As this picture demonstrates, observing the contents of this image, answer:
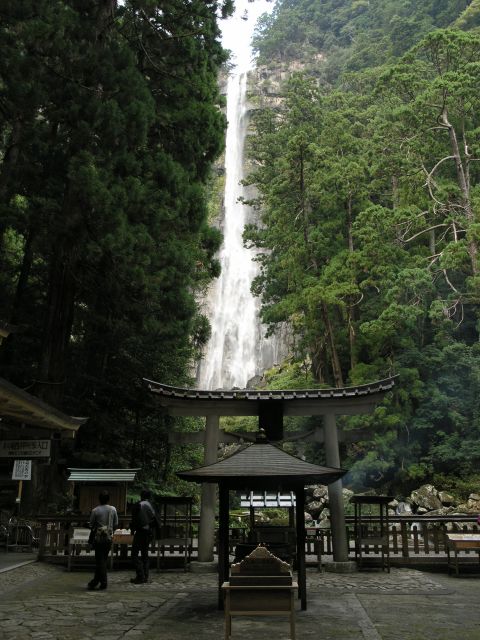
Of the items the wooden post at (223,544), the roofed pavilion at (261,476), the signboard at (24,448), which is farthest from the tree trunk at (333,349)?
the wooden post at (223,544)

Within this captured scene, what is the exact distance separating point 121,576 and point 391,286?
14.2 m

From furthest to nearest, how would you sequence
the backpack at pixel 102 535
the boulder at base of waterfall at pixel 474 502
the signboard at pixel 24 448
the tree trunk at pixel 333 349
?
the tree trunk at pixel 333 349, the boulder at base of waterfall at pixel 474 502, the signboard at pixel 24 448, the backpack at pixel 102 535

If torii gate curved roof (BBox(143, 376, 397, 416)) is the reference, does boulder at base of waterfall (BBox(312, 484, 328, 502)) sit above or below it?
below

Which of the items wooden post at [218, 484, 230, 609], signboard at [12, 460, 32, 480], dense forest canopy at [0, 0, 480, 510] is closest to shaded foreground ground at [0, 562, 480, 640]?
wooden post at [218, 484, 230, 609]

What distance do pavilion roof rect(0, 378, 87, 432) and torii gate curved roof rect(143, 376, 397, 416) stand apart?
1781 millimetres

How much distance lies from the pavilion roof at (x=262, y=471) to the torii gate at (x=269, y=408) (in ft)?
12.2

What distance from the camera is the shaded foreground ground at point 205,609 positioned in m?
5.51

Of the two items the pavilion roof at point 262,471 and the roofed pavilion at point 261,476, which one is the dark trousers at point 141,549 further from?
the pavilion roof at point 262,471

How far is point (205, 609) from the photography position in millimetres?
6863

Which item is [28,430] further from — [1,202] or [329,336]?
[329,336]

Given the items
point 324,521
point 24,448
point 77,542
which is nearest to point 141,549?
point 77,542

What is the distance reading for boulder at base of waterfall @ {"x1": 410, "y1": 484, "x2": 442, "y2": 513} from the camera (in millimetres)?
18453

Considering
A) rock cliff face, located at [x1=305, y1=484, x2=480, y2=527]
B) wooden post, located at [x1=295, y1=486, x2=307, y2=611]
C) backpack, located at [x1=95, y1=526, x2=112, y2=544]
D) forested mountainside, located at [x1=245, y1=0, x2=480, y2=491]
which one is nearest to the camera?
wooden post, located at [x1=295, y1=486, x2=307, y2=611]

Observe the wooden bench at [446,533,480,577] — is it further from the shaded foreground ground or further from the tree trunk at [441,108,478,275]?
the tree trunk at [441,108,478,275]
